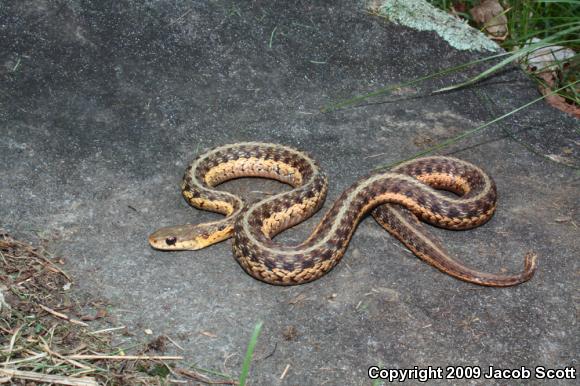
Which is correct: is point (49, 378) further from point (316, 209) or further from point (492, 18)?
point (492, 18)

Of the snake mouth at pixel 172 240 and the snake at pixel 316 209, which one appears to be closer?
the snake at pixel 316 209

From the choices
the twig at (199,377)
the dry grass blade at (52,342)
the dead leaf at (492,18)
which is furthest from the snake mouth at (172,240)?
the dead leaf at (492,18)

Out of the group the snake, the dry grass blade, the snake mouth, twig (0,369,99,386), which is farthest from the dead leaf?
twig (0,369,99,386)

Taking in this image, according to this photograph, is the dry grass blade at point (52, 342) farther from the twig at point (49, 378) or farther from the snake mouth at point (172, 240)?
the snake mouth at point (172, 240)

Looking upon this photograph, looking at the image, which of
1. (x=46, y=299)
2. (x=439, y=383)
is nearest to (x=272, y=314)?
(x=439, y=383)

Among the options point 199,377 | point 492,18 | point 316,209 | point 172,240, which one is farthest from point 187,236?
point 492,18
